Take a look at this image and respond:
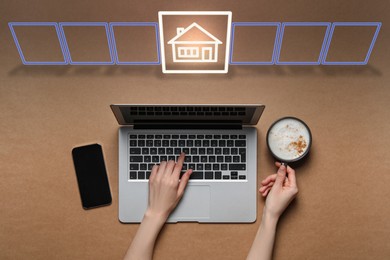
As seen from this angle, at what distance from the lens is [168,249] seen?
107 cm

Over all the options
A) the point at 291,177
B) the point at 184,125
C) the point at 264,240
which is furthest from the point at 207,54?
the point at 264,240

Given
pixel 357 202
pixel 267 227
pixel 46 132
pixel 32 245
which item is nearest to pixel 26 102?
pixel 46 132

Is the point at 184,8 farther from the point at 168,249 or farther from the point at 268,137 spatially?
the point at 168,249

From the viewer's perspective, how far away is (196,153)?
1.08 metres

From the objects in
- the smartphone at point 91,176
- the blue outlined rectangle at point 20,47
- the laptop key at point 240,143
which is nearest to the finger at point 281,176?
the laptop key at point 240,143

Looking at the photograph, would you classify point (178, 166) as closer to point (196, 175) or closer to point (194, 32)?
point (196, 175)

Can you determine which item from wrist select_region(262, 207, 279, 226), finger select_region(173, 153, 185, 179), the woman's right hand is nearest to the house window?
finger select_region(173, 153, 185, 179)

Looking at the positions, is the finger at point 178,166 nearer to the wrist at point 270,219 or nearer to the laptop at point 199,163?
the laptop at point 199,163

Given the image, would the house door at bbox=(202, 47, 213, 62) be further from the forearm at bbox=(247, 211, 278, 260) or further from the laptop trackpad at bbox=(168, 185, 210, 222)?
the forearm at bbox=(247, 211, 278, 260)

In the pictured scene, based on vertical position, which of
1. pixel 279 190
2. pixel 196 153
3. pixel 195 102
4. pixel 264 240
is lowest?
pixel 264 240

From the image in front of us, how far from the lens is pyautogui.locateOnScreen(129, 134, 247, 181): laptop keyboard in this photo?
1.08m

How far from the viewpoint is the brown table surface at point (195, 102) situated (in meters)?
1.07

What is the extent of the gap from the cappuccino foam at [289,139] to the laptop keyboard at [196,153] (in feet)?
0.29

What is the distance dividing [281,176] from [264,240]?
188mm
